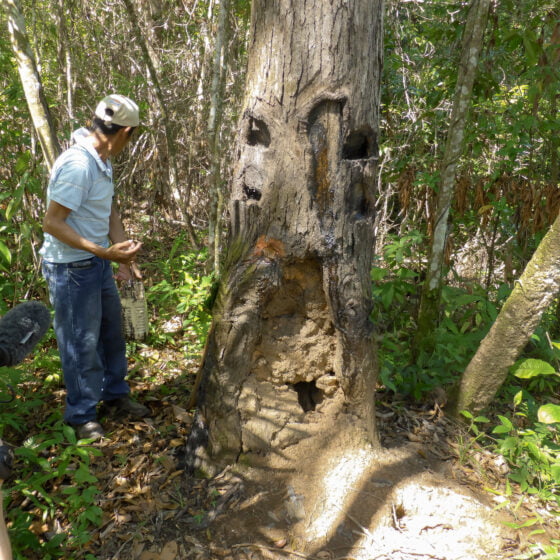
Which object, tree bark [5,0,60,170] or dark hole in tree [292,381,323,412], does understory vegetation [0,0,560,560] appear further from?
dark hole in tree [292,381,323,412]

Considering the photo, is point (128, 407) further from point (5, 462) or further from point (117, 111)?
point (5, 462)

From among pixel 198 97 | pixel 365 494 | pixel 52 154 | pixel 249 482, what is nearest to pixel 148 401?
pixel 249 482

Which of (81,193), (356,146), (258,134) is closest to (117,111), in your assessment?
(81,193)

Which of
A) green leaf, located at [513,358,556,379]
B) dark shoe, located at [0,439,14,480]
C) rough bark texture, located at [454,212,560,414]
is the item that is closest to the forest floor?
rough bark texture, located at [454,212,560,414]

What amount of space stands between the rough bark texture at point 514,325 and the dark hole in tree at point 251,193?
176cm

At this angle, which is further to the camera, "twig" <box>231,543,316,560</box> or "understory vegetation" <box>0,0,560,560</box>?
"understory vegetation" <box>0,0,560,560</box>

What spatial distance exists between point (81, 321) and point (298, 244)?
1619mm

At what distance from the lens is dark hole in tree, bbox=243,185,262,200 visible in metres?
2.62

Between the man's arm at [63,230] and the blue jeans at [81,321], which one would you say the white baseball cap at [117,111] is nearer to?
the man's arm at [63,230]

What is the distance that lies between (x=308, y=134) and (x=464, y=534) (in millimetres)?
2301

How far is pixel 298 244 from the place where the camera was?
263 centimetres

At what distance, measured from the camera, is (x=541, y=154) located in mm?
5156

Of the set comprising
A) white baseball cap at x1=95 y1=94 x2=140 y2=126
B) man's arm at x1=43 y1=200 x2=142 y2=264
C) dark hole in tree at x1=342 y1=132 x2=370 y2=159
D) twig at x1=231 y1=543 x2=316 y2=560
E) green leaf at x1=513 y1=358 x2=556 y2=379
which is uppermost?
white baseball cap at x1=95 y1=94 x2=140 y2=126

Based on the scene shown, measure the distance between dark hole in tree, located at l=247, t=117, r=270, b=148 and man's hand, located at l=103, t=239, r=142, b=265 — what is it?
3.51ft
